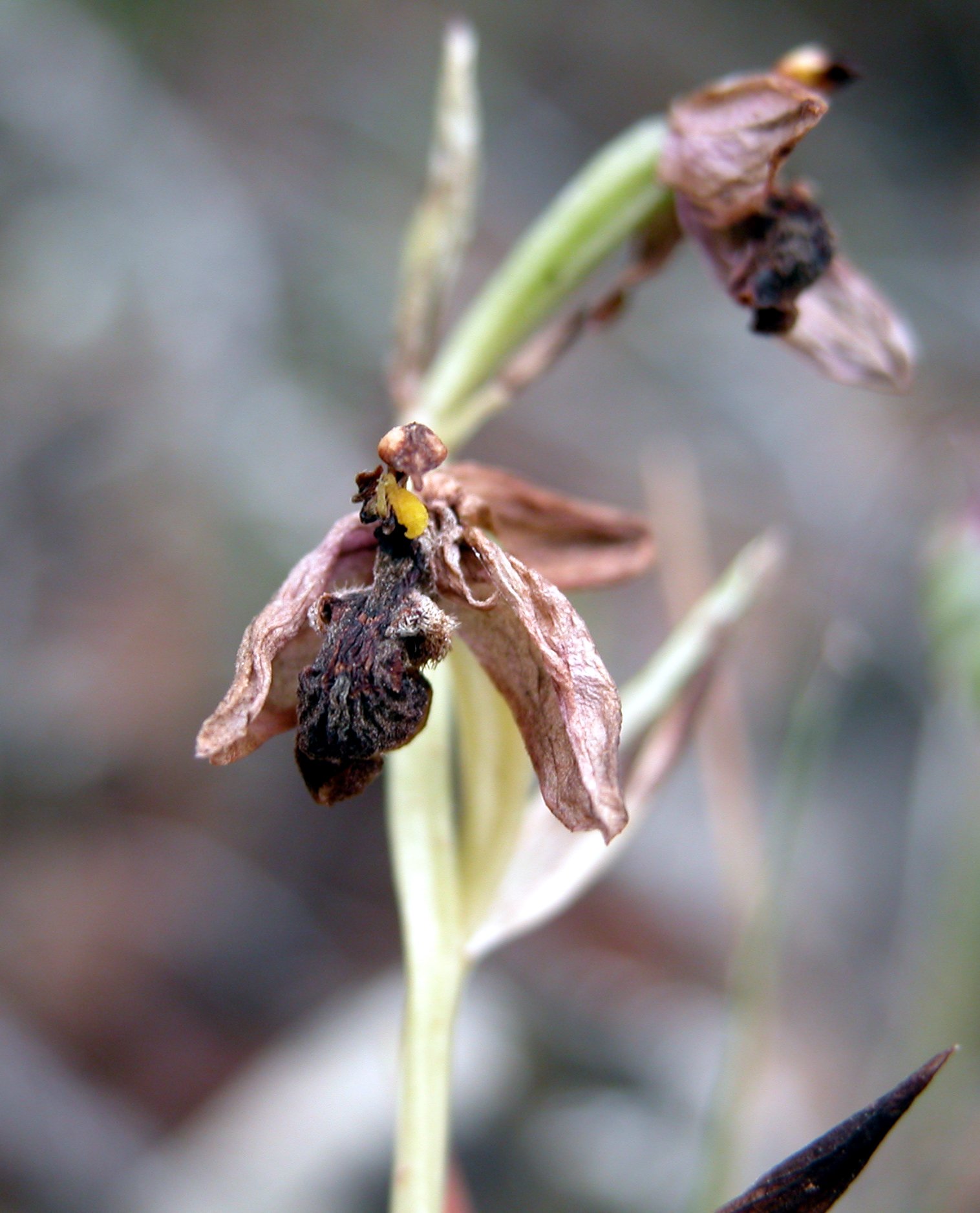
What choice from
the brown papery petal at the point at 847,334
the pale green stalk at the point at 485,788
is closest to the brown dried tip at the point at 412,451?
the pale green stalk at the point at 485,788

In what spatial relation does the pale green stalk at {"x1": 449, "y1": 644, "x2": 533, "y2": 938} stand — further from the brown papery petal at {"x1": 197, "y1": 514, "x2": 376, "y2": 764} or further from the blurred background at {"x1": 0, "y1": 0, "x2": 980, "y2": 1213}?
the blurred background at {"x1": 0, "y1": 0, "x2": 980, "y2": 1213}

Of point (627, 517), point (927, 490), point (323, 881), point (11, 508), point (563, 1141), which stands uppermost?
point (11, 508)

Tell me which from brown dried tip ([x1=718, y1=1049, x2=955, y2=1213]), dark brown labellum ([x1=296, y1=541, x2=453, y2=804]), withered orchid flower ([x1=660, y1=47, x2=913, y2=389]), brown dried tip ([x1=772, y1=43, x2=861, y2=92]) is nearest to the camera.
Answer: brown dried tip ([x1=718, y1=1049, x2=955, y2=1213])

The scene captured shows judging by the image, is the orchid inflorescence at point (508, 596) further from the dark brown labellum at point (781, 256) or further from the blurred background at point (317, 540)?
the blurred background at point (317, 540)

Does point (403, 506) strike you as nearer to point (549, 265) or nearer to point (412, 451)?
point (412, 451)

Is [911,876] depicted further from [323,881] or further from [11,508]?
[11,508]

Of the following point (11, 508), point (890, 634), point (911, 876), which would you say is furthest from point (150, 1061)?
point (890, 634)

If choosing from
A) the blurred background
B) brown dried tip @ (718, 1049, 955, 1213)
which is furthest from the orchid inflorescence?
the blurred background
